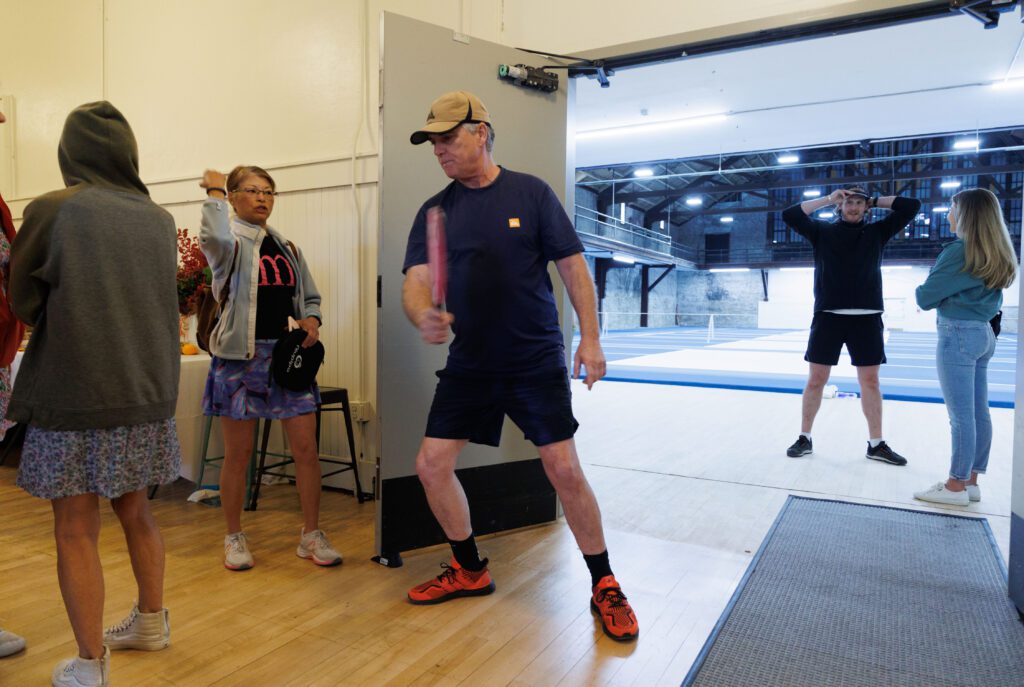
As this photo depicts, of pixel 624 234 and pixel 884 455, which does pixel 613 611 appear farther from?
pixel 624 234

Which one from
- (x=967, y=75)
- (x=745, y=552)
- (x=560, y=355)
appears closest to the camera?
A: (x=560, y=355)

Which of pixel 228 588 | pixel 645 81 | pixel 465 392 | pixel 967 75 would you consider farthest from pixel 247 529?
pixel 967 75

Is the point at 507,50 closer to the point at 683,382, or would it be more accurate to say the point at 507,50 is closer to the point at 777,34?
the point at 777,34

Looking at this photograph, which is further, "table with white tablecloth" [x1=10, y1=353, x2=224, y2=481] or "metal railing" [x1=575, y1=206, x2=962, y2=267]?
"metal railing" [x1=575, y1=206, x2=962, y2=267]

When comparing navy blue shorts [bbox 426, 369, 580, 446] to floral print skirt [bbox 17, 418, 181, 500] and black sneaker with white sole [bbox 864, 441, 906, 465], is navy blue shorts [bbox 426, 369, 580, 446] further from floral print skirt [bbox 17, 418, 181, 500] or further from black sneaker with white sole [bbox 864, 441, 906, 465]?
black sneaker with white sole [bbox 864, 441, 906, 465]

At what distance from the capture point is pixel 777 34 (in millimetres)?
2730

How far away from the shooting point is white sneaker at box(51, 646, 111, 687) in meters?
1.59

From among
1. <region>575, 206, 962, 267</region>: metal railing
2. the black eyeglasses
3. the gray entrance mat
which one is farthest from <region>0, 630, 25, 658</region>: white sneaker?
<region>575, 206, 962, 267</region>: metal railing

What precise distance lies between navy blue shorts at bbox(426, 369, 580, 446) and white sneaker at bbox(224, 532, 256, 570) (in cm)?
100

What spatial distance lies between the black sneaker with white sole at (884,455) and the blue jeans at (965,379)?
2.89 feet

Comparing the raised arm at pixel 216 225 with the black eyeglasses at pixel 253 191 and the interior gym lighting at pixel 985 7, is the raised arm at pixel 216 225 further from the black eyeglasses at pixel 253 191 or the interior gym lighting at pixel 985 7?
the interior gym lighting at pixel 985 7

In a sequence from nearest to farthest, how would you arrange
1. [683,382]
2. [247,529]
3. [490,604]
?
1. [490,604]
2. [247,529]
3. [683,382]

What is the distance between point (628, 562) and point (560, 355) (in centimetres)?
102

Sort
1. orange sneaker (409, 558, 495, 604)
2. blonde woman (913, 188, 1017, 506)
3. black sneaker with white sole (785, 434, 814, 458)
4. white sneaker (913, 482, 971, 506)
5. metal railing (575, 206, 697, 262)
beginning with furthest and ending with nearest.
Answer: metal railing (575, 206, 697, 262) → black sneaker with white sole (785, 434, 814, 458) → white sneaker (913, 482, 971, 506) → blonde woman (913, 188, 1017, 506) → orange sneaker (409, 558, 495, 604)
